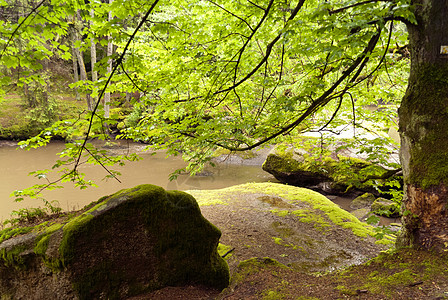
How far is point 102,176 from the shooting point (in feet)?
40.2

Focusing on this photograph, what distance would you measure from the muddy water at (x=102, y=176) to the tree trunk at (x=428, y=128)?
9.39m

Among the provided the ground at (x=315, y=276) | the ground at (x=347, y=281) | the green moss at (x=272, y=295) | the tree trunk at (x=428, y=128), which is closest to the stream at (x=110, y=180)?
the ground at (x=315, y=276)

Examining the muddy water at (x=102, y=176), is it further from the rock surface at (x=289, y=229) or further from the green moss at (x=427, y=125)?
the green moss at (x=427, y=125)

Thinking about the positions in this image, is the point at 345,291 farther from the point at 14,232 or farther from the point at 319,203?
the point at 319,203

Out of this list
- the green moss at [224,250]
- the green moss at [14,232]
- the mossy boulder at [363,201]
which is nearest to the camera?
the green moss at [14,232]

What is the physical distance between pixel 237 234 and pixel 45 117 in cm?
1912

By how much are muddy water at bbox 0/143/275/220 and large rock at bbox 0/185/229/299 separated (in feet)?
22.7

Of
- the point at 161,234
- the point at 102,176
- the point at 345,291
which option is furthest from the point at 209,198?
the point at 102,176

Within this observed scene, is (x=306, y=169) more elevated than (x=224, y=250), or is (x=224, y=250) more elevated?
(x=306, y=169)

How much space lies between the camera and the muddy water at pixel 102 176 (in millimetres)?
9523

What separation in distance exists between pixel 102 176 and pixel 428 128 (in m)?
12.9

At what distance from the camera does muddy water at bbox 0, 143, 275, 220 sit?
9523mm

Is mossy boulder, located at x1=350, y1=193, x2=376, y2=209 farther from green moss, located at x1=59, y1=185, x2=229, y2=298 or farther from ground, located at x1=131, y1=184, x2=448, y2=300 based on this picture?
green moss, located at x1=59, y1=185, x2=229, y2=298

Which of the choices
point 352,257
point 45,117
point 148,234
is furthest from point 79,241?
point 45,117
